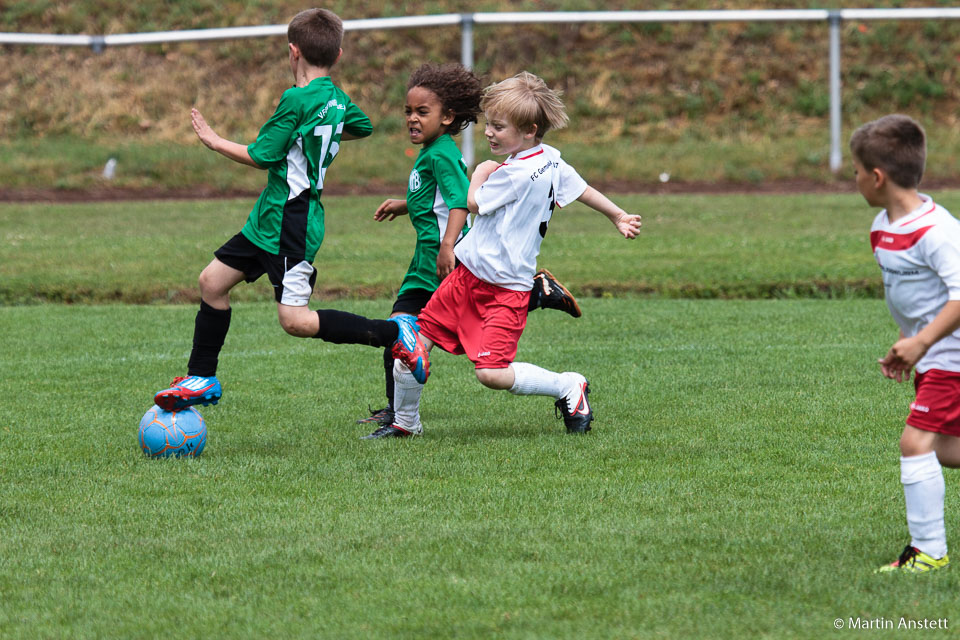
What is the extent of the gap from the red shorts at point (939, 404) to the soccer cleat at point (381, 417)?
3.04 m

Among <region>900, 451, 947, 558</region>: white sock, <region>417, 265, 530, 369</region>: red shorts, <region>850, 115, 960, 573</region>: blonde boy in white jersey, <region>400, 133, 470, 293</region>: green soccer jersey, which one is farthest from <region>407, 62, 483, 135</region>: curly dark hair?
<region>900, 451, 947, 558</region>: white sock

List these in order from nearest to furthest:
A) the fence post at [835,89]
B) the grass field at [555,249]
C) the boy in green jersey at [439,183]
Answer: the boy in green jersey at [439,183], the grass field at [555,249], the fence post at [835,89]

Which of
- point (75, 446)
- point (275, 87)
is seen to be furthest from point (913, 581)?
point (275, 87)

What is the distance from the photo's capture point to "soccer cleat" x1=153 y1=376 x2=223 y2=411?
541 cm

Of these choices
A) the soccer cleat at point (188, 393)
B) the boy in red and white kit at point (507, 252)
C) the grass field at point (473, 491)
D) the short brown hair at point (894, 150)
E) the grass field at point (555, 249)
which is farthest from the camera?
the grass field at point (555, 249)

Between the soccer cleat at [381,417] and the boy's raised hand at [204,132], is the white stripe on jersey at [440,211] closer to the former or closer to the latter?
the soccer cleat at [381,417]

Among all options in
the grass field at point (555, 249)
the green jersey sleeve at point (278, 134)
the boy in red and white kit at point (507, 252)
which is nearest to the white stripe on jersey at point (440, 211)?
the boy in red and white kit at point (507, 252)

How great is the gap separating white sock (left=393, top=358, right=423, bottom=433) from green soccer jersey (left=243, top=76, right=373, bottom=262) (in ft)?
2.39

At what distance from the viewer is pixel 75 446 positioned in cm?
562

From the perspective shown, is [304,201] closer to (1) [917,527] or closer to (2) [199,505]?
(2) [199,505]

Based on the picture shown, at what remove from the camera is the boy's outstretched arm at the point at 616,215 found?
5.49 m

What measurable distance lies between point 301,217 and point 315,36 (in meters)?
0.87

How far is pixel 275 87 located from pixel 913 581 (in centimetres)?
2022

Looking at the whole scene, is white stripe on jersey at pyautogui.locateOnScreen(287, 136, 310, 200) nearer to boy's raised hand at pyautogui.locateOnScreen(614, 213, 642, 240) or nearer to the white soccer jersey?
the white soccer jersey
